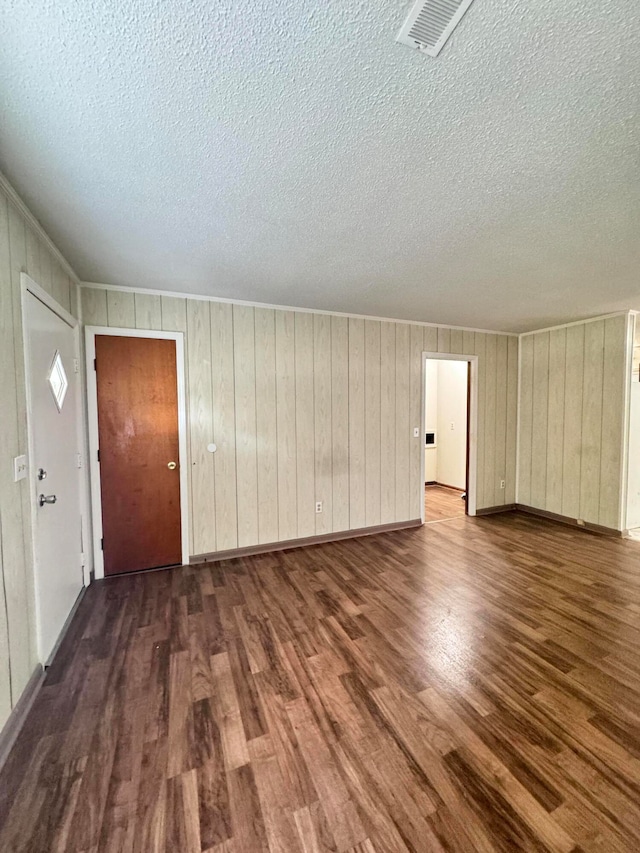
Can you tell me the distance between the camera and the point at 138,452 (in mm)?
3014

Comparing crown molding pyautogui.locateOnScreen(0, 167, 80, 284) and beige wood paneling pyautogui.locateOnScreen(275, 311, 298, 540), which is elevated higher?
crown molding pyautogui.locateOnScreen(0, 167, 80, 284)

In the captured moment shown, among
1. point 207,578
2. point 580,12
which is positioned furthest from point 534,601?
point 580,12

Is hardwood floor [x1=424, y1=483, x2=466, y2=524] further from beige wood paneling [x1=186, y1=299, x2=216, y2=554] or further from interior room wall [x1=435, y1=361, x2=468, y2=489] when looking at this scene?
beige wood paneling [x1=186, y1=299, x2=216, y2=554]

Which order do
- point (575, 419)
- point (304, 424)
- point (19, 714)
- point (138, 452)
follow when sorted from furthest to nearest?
1. point (575, 419)
2. point (304, 424)
3. point (138, 452)
4. point (19, 714)

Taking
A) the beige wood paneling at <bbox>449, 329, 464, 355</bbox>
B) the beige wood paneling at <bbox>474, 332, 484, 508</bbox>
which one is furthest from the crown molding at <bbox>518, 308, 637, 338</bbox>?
the beige wood paneling at <bbox>449, 329, 464, 355</bbox>

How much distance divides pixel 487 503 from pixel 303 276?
13.1 ft

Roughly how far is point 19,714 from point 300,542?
241 cm

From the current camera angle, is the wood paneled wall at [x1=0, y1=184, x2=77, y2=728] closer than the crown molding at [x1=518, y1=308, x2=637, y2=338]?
Yes

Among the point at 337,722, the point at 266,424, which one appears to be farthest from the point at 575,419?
the point at 337,722

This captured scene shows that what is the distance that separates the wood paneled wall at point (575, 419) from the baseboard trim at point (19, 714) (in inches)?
208

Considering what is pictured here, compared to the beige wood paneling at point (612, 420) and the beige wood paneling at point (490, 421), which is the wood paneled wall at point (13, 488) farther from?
the beige wood paneling at point (612, 420)

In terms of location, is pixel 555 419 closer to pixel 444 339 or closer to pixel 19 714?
pixel 444 339

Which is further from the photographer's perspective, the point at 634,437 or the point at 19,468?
the point at 634,437

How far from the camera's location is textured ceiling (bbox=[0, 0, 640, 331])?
911mm
